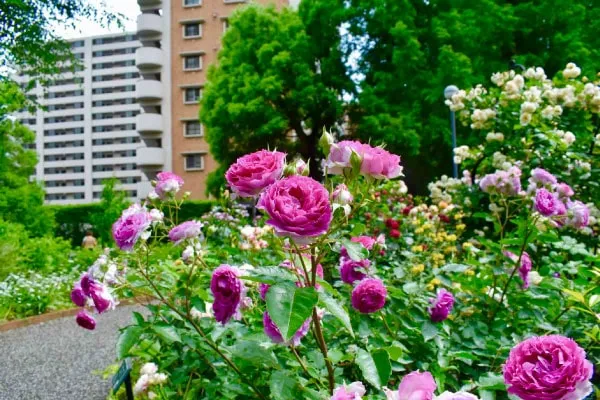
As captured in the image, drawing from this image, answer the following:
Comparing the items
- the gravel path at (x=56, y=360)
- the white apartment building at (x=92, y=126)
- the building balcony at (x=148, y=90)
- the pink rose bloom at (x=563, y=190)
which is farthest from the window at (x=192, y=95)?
the white apartment building at (x=92, y=126)

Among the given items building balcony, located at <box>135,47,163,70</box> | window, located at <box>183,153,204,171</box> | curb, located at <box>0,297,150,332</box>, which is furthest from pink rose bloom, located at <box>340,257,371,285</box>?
building balcony, located at <box>135,47,163,70</box>

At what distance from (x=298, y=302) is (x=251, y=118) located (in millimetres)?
16809

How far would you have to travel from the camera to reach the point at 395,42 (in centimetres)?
1481

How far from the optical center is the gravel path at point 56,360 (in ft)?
12.3

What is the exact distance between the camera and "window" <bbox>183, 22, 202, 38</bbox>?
2689 centimetres

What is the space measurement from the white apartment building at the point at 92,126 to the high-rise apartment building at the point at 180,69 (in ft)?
132

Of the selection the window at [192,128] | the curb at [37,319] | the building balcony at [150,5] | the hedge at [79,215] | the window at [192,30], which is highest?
the building balcony at [150,5]

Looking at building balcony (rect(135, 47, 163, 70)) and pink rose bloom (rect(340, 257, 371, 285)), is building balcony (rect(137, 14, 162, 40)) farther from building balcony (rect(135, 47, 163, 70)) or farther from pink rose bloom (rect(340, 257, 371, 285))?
pink rose bloom (rect(340, 257, 371, 285))

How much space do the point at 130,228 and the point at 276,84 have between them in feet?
51.7

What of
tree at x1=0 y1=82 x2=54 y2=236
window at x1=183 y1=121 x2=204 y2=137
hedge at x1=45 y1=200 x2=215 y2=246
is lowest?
hedge at x1=45 y1=200 x2=215 y2=246

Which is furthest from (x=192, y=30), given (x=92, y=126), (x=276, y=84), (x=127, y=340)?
(x=92, y=126)

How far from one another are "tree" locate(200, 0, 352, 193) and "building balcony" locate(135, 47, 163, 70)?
30.8 feet

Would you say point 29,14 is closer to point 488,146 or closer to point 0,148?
point 0,148

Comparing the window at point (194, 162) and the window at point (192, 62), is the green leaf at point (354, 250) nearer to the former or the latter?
the window at point (194, 162)
